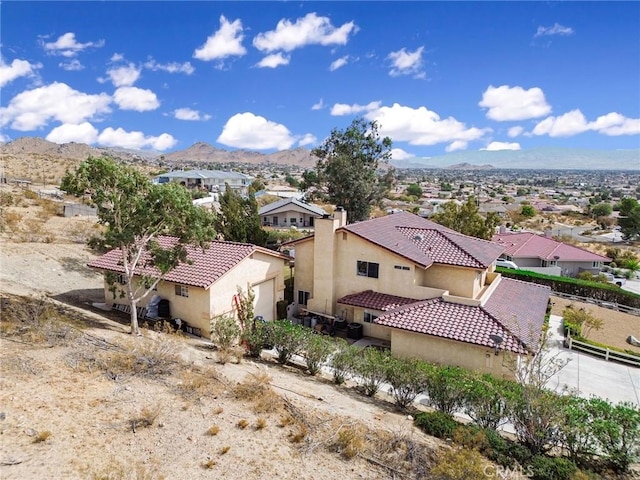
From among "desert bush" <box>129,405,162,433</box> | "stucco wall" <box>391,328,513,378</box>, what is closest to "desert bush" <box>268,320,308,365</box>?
"stucco wall" <box>391,328,513,378</box>

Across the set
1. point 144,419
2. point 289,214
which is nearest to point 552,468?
point 144,419

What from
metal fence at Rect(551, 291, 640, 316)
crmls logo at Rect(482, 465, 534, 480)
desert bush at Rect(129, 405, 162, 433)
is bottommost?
metal fence at Rect(551, 291, 640, 316)

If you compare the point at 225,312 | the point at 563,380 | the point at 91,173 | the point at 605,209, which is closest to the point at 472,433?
the point at 563,380

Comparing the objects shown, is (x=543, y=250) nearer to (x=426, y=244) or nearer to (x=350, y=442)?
(x=426, y=244)

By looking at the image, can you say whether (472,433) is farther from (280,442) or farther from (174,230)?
(174,230)

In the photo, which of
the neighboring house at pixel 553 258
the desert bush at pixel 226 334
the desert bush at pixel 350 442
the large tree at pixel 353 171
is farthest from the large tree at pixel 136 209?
the neighboring house at pixel 553 258

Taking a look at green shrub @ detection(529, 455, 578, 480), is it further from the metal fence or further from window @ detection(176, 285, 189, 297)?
the metal fence
